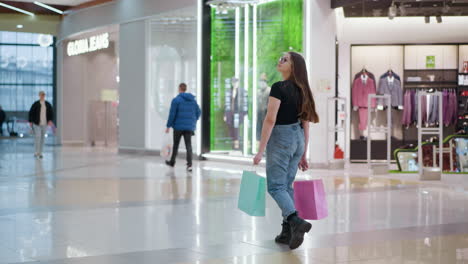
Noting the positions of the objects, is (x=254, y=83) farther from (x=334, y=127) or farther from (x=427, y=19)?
(x=427, y=19)

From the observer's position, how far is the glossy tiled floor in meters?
4.92

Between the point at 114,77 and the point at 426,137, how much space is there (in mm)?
12097

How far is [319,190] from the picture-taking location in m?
5.35

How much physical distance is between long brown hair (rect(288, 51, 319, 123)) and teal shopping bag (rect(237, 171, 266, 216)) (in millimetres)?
570

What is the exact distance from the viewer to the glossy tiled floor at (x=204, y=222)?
4.92 metres

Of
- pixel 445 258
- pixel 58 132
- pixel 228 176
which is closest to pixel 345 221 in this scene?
pixel 445 258

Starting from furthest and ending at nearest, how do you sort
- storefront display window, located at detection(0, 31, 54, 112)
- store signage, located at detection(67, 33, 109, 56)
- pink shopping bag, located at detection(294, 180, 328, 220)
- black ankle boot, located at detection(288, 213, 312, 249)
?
storefront display window, located at detection(0, 31, 54, 112), store signage, located at detection(67, 33, 109, 56), pink shopping bag, located at detection(294, 180, 328, 220), black ankle boot, located at detection(288, 213, 312, 249)

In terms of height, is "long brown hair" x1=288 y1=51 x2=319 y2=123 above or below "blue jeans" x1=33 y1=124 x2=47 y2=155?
above

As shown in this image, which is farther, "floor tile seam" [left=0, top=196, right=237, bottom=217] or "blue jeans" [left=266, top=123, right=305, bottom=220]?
"floor tile seam" [left=0, top=196, right=237, bottom=217]

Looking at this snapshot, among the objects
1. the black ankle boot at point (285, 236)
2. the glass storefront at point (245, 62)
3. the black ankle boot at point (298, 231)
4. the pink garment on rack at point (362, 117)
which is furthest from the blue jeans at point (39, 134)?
the black ankle boot at point (298, 231)

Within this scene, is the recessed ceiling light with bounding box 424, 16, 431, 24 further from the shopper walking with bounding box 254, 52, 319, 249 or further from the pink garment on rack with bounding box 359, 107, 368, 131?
the shopper walking with bounding box 254, 52, 319, 249

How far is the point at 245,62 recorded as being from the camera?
49.0ft

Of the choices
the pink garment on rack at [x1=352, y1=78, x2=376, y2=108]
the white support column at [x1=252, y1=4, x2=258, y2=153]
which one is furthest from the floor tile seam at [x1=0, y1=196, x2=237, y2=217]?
the pink garment on rack at [x1=352, y1=78, x2=376, y2=108]

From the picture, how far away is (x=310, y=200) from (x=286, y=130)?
0.57 meters
